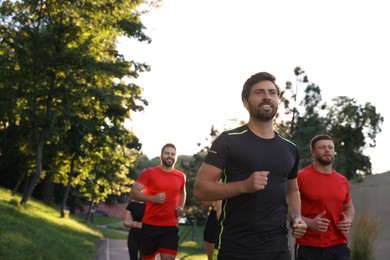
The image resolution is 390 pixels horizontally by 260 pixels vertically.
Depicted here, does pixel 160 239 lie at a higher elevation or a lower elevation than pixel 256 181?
lower

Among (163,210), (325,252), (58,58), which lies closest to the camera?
(325,252)

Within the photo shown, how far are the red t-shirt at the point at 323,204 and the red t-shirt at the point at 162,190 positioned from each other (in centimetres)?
273

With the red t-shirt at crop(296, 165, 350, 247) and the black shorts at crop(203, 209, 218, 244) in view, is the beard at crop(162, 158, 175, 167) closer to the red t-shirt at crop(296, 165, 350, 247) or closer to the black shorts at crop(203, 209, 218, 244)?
the black shorts at crop(203, 209, 218, 244)

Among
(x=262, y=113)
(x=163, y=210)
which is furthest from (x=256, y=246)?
(x=163, y=210)

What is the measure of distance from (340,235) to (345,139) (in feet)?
142

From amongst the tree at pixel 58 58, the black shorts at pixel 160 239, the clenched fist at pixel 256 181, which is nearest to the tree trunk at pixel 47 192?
the tree at pixel 58 58

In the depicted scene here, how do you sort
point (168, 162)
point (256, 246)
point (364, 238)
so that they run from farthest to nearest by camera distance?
point (364, 238), point (168, 162), point (256, 246)

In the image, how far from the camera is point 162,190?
29.9 ft

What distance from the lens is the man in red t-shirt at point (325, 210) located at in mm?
6691

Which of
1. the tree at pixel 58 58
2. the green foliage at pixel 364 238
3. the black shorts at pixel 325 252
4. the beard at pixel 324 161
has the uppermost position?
the tree at pixel 58 58

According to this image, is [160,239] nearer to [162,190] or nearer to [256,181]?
[162,190]

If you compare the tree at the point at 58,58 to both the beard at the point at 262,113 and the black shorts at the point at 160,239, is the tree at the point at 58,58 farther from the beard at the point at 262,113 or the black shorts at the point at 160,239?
the beard at the point at 262,113

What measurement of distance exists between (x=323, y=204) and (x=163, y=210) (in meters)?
3.04

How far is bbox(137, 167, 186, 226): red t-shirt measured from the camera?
29.7ft
